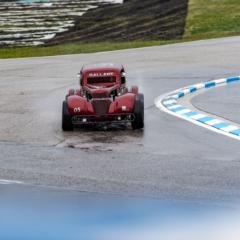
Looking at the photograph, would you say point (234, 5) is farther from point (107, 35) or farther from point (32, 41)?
point (32, 41)

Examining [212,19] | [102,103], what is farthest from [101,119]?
[212,19]

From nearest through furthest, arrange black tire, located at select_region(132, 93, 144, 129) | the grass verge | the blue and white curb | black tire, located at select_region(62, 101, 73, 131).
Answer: the blue and white curb, black tire, located at select_region(132, 93, 144, 129), black tire, located at select_region(62, 101, 73, 131), the grass verge

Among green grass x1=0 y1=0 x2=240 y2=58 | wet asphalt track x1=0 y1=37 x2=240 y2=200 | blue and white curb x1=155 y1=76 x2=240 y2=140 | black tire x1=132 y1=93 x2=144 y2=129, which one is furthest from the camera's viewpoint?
green grass x1=0 y1=0 x2=240 y2=58

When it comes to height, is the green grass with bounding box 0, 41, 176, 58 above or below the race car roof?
below

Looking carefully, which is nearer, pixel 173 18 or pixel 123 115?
pixel 123 115

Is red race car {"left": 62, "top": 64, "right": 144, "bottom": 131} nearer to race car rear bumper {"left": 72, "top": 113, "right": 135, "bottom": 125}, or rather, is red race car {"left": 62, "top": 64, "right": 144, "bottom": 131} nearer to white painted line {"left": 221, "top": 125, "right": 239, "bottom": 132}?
race car rear bumper {"left": 72, "top": 113, "right": 135, "bottom": 125}

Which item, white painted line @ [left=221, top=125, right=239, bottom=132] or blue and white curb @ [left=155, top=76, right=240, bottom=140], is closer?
white painted line @ [left=221, top=125, right=239, bottom=132]

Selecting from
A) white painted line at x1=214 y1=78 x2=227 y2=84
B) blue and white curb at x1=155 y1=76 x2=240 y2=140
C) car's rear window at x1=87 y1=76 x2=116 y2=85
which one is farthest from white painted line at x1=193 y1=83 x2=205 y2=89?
car's rear window at x1=87 y1=76 x2=116 y2=85

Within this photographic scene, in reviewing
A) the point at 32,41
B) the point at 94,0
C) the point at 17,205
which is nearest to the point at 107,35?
the point at 32,41

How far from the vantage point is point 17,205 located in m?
9.51

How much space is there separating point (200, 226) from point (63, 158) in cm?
426

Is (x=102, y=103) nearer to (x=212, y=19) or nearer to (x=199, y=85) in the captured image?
(x=199, y=85)

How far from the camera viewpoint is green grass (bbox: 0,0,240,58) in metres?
35.4

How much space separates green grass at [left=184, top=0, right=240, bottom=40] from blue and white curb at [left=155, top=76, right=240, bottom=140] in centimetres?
1714
